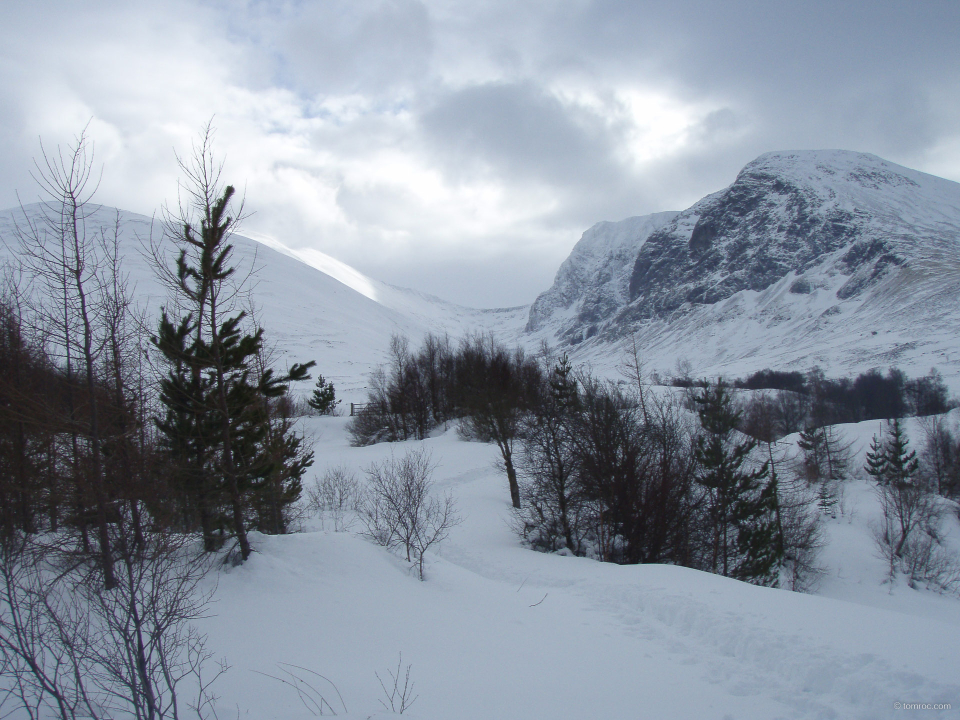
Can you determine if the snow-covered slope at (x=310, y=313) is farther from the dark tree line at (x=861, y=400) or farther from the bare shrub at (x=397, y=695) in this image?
the bare shrub at (x=397, y=695)

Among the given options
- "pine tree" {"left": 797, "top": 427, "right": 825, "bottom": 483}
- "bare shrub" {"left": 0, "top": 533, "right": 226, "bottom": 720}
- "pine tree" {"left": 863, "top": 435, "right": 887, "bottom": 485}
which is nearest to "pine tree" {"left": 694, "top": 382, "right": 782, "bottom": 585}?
"bare shrub" {"left": 0, "top": 533, "right": 226, "bottom": 720}

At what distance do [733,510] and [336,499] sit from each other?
19024mm

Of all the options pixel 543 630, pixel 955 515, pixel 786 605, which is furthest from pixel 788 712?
pixel 955 515

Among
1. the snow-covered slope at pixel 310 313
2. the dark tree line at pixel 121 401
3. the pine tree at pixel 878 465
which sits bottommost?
the pine tree at pixel 878 465

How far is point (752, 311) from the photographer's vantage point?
194 meters

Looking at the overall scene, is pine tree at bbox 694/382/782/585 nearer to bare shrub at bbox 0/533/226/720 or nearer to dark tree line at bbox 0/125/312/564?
dark tree line at bbox 0/125/312/564

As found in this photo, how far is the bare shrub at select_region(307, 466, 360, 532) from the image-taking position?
21.0 metres

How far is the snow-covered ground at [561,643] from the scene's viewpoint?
22.2 ft

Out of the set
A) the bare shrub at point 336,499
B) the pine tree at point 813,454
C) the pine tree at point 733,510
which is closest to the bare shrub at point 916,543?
the pine tree at point 813,454

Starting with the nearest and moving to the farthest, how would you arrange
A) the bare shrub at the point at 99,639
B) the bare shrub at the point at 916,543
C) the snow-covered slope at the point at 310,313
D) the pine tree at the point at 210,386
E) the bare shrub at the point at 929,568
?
the bare shrub at the point at 99,639 → the pine tree at the point at 210,386 → the bare shrub at the point at 929,568 → the bare shrub at the point at 916,543 → the snow-covered slope at the point at 310,313

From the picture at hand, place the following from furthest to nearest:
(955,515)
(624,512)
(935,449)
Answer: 1. (935,449)
2. (955,515)
3. (624,512)

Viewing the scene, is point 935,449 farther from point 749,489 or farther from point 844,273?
point 844,273

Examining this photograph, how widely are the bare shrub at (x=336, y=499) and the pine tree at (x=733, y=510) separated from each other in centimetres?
1579

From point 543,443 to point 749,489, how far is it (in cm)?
1160
